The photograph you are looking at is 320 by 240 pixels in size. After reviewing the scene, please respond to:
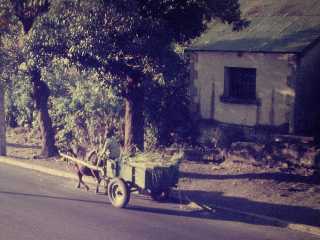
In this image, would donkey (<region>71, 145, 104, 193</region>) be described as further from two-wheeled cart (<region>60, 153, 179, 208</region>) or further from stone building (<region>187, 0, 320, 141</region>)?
stone building (<region>187, 0, 320, 141</region>)

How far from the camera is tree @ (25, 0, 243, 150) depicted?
12891 millimetres

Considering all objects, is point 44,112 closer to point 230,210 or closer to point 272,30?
point 272,30

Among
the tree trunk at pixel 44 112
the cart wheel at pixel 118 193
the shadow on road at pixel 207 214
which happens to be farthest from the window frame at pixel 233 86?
the cart wheel at pixel 118 193

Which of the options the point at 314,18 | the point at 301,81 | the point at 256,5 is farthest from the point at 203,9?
the point at 256,5

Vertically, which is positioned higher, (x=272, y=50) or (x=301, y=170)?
(x=272, y=50)

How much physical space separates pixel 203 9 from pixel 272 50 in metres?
4.26

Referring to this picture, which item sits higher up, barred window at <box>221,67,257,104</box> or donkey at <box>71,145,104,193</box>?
barred window at <box>221,67,257,104</box>

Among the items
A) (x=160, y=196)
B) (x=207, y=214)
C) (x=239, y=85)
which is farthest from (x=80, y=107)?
(x=207, y=214)

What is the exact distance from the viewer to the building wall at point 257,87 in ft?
58.7

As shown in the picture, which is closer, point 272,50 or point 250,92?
point 272,50

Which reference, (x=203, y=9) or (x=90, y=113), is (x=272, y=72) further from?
(x=90, y=113)

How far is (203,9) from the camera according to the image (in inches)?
560

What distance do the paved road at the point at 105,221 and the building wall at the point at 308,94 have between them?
24.4ft

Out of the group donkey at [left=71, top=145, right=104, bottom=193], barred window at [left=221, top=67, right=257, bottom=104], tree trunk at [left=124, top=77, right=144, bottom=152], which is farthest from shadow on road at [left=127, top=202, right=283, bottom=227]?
barred window at [left=221, top=67, right=257, bottom=104]
